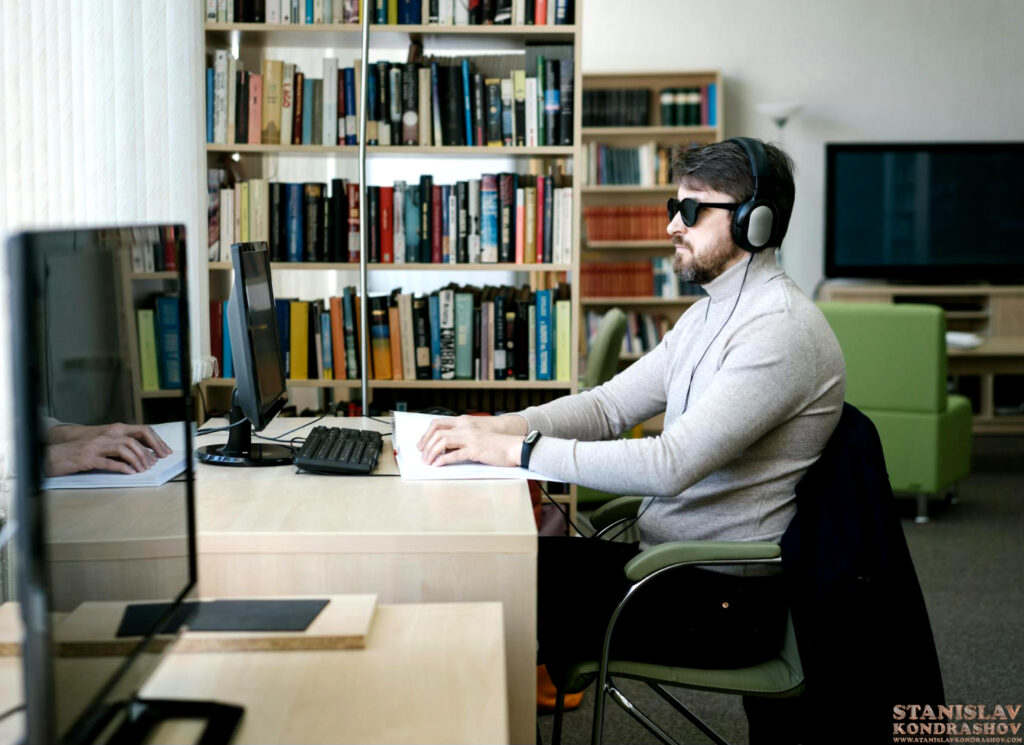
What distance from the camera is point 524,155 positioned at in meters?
3.28

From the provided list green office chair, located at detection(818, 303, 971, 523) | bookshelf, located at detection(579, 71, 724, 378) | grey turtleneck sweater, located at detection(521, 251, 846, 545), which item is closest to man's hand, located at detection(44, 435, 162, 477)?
grey turtleneck sweater, located at detection(521, 251, 846, 545)

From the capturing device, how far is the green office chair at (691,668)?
5.30 feet

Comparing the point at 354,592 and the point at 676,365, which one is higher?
the point at 676,365

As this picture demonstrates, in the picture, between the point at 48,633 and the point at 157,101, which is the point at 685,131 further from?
the point at 48,633

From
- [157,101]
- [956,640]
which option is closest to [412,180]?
[157,101]

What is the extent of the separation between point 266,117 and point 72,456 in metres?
2.53

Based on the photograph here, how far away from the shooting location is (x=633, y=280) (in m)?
6.52

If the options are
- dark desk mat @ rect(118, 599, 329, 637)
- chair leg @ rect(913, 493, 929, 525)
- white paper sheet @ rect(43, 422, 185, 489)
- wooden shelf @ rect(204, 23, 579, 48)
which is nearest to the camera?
white paper sheet @ rect(43, 422, 185, 489)

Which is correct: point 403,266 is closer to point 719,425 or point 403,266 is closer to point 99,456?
point 719,425

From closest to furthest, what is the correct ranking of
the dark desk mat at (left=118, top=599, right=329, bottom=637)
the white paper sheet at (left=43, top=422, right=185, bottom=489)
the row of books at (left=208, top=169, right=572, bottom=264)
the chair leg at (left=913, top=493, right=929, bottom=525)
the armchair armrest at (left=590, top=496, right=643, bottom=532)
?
the white paper sheet at (left=43, top=422, right=185, bottom=489), the dark desk mat at (left=118, top=599, right=329, bottom=637), the armchair armrest at (left=590, top=496, right=643, bottom=532), the row of books at (left=208, top=169, right=572, bottom=264), the chair leg at (left=913, top=493, right=929, bottom=525)

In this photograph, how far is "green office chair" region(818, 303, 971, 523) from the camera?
407 cm

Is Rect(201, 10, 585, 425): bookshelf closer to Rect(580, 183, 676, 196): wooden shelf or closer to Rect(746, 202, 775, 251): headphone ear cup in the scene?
Rect(746, 202, 775, 251): headphone ear cup

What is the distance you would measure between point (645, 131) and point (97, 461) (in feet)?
19.0

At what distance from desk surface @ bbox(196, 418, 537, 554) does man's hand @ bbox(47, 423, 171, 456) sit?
440 millimetres
